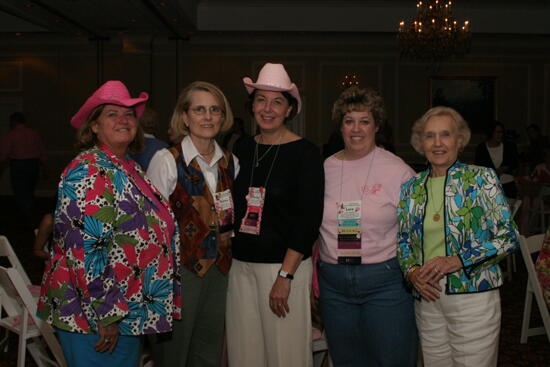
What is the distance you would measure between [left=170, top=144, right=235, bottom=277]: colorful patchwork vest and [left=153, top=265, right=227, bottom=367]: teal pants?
0.20ft

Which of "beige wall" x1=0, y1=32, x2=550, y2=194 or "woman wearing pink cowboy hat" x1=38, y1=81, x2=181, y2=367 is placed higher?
"beige wall" x1=0, y1=32, x2=550, y2=194

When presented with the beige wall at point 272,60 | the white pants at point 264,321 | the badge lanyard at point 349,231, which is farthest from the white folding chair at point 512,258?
the beige wall at point 272,60

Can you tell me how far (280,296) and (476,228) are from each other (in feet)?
2.62

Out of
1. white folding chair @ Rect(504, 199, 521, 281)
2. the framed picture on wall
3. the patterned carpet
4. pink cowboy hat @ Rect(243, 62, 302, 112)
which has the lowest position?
the patterned carpet

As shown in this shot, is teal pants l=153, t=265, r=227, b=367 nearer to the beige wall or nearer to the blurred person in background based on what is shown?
the blurred person in background

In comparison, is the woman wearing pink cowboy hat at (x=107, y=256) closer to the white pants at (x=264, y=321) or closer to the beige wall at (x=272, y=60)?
the white pants at (x=264, y=321)

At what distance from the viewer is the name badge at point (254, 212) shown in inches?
89.0

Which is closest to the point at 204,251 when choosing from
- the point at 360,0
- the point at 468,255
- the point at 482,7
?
the point at 468,255

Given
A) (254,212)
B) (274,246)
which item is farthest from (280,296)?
(254,212)

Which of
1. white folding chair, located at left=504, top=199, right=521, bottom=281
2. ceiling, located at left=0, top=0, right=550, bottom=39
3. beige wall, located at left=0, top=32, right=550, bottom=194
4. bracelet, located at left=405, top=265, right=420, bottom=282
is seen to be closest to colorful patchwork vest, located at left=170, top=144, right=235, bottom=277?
bracelet, located at left=405, top=265, right=420, bottom=282

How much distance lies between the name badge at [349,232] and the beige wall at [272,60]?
10.4m

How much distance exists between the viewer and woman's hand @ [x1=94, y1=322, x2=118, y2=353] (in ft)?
5.95

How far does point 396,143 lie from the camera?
12.7 meters

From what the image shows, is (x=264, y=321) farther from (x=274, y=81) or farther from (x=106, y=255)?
(x=274, y=81)
